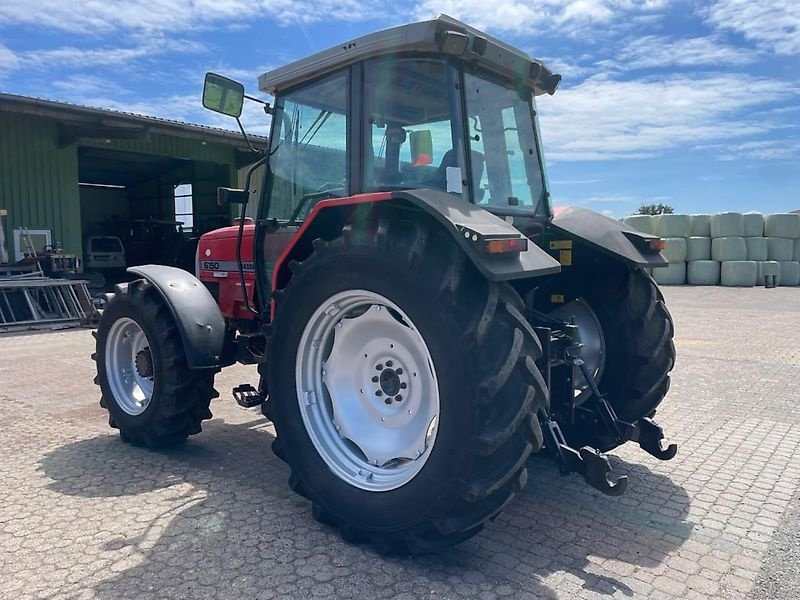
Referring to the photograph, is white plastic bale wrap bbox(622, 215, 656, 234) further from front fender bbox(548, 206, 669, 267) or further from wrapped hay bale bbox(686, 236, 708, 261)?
front fender bbox(548, 206, 669, 267)

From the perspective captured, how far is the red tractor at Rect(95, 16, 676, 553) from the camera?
8.48 feet

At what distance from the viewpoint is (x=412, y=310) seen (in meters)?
2.68

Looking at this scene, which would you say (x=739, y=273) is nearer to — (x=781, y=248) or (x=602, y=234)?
(x=781, y=248)

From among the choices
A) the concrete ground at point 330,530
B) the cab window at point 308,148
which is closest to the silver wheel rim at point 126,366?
the concrete ground at point 330,530

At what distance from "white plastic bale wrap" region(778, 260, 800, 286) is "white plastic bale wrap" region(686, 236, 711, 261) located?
2.10 m

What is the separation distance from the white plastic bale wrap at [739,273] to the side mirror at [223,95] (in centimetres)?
1848

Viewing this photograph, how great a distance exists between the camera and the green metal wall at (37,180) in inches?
551

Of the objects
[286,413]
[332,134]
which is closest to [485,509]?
[286,413]

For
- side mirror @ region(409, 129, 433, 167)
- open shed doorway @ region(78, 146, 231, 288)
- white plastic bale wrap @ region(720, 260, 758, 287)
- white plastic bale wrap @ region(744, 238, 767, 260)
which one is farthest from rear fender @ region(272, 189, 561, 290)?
white plastic bale wrap @ region(744, 238, 767, 260)

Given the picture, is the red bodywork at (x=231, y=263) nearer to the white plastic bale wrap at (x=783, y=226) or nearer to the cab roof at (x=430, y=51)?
the cab roof at (x=430, y=51)

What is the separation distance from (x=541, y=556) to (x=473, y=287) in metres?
1.29

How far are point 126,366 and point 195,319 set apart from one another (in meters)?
1.06

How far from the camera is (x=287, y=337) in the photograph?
3.21 meters

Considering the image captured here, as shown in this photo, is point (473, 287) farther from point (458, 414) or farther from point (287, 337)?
point (287, 337)
